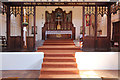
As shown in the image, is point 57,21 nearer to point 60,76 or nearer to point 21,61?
point 21,61

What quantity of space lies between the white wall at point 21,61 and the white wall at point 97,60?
66.6 inches

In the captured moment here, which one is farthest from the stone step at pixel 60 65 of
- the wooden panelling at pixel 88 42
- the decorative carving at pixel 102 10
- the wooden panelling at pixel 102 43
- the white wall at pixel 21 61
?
the decorative carving at pixel 102 10

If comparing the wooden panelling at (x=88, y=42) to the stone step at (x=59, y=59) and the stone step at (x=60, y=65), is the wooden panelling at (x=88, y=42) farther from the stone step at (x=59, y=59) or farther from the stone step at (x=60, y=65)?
the stone step at (x=60, y=65)

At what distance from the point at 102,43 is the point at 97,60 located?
3.81 ft

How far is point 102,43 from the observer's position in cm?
571

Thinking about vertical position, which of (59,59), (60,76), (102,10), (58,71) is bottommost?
(60,76)

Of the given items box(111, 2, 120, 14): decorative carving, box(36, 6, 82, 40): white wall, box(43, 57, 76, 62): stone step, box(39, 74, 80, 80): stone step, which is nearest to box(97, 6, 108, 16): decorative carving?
box(111, 2, 120, 14): decorative carving

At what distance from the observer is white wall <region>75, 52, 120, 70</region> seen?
16.1 feet

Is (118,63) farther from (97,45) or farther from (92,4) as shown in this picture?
(92,4)

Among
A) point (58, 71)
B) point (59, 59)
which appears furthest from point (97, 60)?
point (58, 71)

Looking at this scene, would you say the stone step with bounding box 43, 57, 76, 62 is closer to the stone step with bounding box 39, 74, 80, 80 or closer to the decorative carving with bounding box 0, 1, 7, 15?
the stone step with bounding box 39, 74, 80, 80

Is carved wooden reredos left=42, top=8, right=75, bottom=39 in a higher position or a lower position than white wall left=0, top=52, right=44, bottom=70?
higher

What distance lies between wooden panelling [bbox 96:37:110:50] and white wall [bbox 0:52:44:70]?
281 cm

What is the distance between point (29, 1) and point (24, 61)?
9.42 feet
